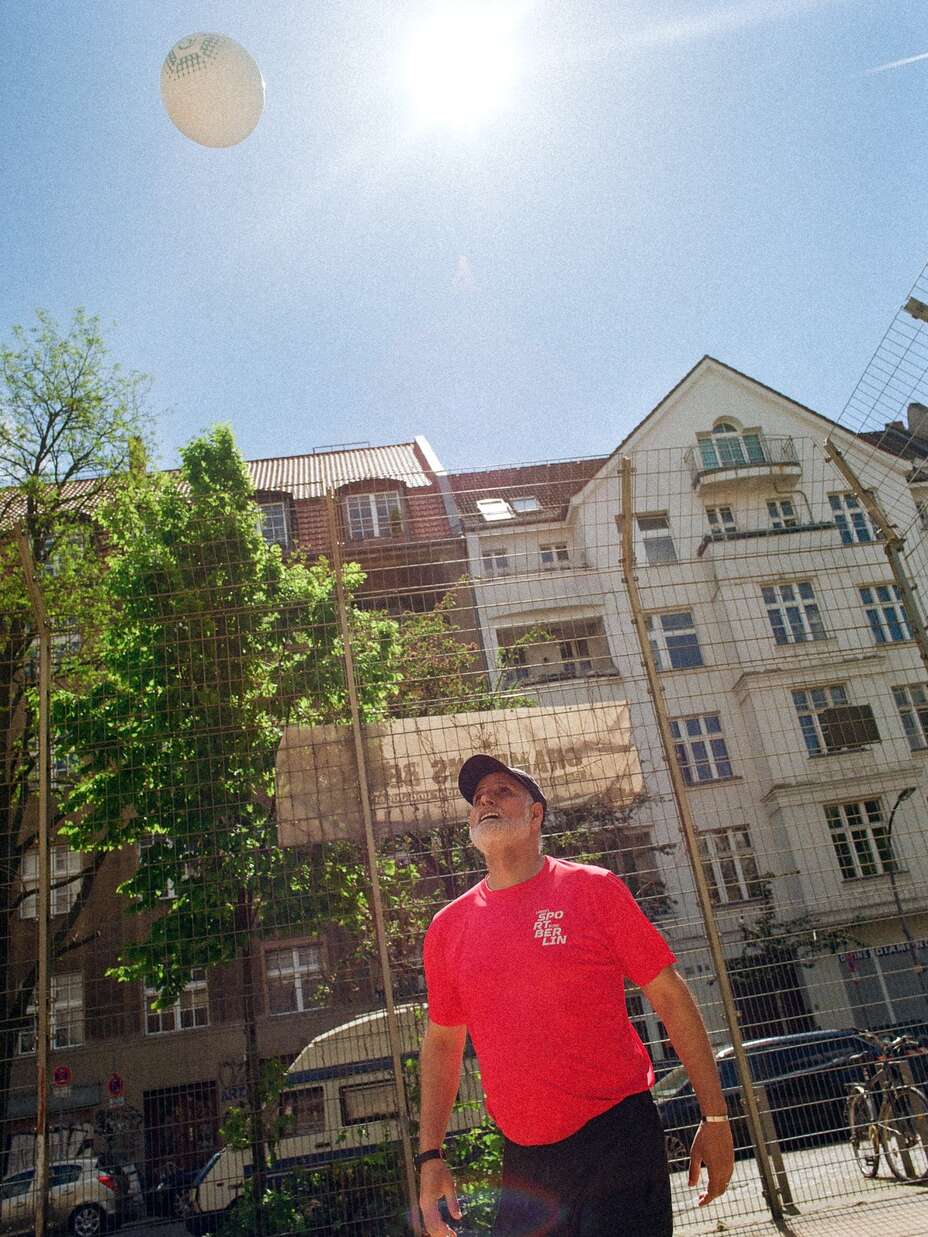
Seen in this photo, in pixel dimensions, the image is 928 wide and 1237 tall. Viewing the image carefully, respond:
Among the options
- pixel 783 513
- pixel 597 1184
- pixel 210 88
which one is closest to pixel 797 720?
pixel 783 513

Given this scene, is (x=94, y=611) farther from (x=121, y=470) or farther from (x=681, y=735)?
(x=681, y=735)

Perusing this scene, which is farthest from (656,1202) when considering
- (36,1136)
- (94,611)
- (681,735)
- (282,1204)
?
(94,611)

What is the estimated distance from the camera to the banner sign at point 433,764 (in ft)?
17.6

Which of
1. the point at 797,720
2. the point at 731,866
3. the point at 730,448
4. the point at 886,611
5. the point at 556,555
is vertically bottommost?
the point at 731,866

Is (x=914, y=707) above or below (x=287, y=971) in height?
above

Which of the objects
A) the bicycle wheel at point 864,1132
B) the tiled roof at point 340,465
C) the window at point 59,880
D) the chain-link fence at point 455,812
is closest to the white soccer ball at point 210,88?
the chain-link fence at point 455,812

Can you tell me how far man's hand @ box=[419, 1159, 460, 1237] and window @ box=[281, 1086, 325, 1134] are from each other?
2.36 metres

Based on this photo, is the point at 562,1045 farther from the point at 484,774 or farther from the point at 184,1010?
the point at 184,1010

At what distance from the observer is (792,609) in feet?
21.5

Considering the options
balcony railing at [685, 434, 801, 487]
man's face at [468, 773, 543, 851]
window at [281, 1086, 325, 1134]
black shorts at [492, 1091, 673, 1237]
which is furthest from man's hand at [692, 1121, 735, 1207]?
balcony railing at [685, 434, 801, 487]

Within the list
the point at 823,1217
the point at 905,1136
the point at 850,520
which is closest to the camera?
the point at 823,1217

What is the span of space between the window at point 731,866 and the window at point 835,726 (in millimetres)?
786

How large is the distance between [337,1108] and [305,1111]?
0.32 metres

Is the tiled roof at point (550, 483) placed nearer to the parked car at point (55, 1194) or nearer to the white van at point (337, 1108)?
the white van at point (337, 1108)
